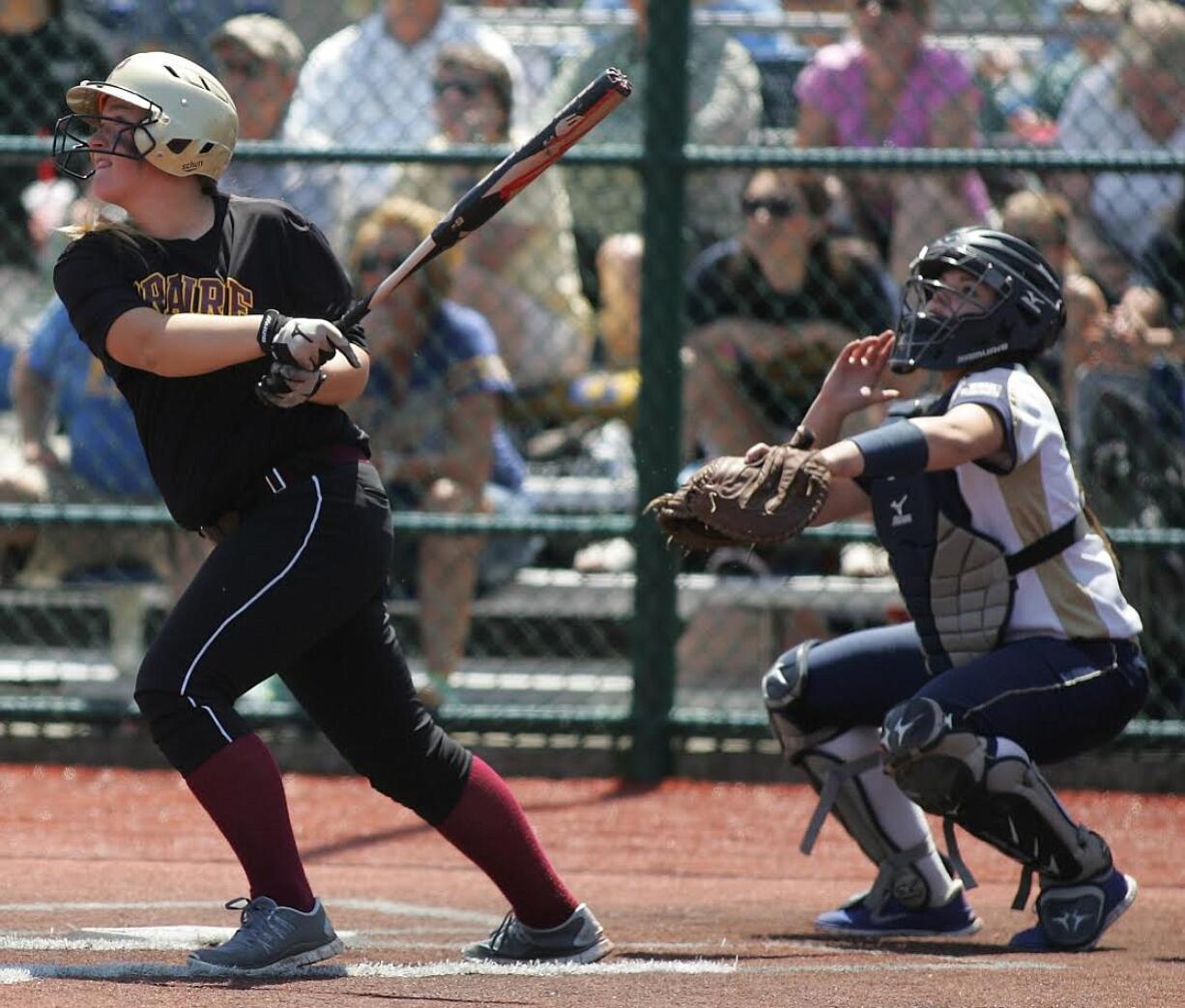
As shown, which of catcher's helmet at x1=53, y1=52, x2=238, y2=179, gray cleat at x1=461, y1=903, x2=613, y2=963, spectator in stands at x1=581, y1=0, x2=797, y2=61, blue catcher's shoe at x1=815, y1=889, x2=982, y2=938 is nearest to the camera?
catcher's helmet at x1=53, y1=52, x2=238, y2=179

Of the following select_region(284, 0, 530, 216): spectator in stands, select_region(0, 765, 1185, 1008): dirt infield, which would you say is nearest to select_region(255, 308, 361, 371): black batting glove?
select_region(0, 765, 1185, 1008): dirt infield

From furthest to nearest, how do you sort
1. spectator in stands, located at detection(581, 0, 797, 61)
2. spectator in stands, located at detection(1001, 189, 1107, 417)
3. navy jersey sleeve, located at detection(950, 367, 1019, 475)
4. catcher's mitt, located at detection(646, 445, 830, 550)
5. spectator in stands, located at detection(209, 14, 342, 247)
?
1. spectator in stands, located at detection(581, 0, 797, 61)
2. spectator in stands, located at detection(209, 14, 342, 247)
3. spectator in stands, located at detection(1001, 189, 1107, 417)
4. navy jersey sleeve, located at detection(950, 367, 1019, 475)
5. catcher's mitt, located at detection(646, 445, 830, 550)

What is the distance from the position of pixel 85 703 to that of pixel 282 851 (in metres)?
3.14

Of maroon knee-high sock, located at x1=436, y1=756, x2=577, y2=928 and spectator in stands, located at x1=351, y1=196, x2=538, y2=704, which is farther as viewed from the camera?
spectator in stands, located at x1=351, y1=196, x2=538, y2=704

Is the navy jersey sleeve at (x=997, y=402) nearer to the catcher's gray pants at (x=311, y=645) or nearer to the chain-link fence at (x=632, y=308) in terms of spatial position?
the catcher's gray pants at (x=311, y=645)

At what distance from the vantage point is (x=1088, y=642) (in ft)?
13.7

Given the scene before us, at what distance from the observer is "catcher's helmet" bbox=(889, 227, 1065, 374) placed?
418 cm

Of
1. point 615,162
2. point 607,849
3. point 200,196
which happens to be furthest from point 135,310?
point 615,162

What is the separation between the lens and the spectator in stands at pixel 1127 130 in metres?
6.47

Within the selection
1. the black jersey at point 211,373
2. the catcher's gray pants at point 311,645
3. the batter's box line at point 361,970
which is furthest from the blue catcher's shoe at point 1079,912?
the black jersey at point 211,373

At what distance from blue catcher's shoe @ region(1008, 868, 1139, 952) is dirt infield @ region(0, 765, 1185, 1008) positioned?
67 mm

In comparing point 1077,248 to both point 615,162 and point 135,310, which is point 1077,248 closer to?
point 615,162

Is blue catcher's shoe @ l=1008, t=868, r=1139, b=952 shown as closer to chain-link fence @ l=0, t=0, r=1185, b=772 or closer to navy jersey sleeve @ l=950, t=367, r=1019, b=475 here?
navy jersey sleeve @ l=950, t=367, r=1019, b=475

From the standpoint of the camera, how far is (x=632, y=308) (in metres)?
6.99
